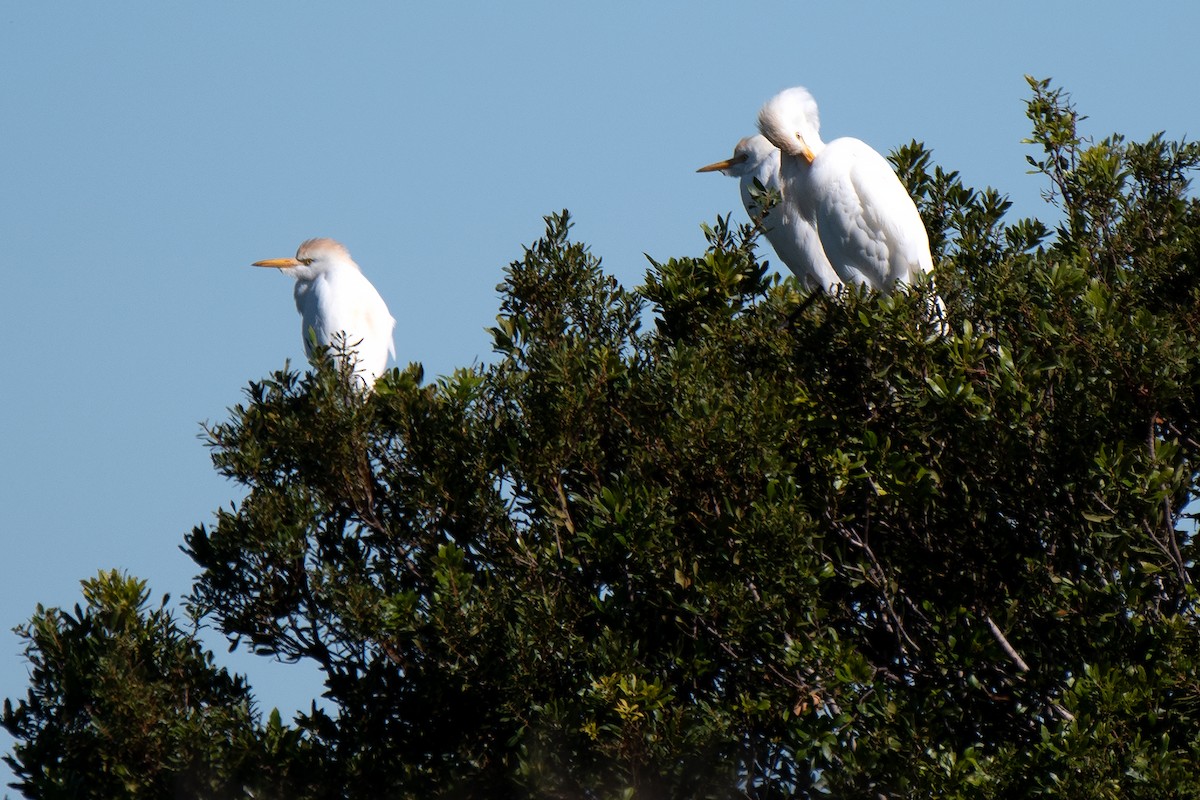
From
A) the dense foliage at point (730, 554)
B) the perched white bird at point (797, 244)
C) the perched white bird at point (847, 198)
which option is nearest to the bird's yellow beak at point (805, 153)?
the perched white bird at point (847, 198)

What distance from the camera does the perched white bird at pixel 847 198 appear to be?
7.84 m

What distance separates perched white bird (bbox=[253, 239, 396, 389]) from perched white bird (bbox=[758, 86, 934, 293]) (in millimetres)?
3215

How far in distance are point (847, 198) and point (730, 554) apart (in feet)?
12.7

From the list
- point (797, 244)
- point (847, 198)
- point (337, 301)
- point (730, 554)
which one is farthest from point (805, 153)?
point (730, 554)

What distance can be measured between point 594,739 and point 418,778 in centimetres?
88

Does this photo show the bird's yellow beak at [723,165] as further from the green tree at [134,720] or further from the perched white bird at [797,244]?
the green tree at [134,720]

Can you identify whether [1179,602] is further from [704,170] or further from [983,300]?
[704,170]

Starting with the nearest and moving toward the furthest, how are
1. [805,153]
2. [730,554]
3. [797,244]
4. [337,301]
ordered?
[730,554], [805,153], [797,244], [337,301]

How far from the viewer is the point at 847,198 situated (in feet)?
27.0

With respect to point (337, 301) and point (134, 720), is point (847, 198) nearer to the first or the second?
point (337, 301)

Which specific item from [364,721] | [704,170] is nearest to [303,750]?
[364,721]

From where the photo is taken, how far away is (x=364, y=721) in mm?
5375

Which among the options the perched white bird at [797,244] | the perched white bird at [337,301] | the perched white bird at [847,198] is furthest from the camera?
the perched white bird at [337,301]

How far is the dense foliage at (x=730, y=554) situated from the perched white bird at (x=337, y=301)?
14.4ft
